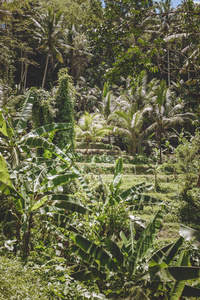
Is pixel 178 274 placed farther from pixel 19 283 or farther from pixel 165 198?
pixel 165 198

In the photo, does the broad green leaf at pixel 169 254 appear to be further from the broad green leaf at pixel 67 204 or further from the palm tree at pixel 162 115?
the palm tree at pixel 162 115

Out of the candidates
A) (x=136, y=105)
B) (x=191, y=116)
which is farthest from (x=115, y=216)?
(x=191, y=116)

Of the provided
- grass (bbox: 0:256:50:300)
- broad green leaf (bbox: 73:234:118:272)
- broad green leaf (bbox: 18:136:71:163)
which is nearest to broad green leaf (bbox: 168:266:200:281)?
broad green leaf (bbox: 73:234:118:272)

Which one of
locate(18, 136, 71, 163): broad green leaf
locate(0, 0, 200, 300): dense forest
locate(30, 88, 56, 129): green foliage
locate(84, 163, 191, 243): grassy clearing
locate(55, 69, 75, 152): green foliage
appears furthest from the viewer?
locate(55, 69, 75, 152): green foliage

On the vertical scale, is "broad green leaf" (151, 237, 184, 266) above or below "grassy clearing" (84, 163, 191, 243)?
above

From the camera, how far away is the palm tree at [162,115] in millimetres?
13445

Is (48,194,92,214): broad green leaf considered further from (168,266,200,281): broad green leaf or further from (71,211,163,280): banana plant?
(168,266,200,281): broad green leaf

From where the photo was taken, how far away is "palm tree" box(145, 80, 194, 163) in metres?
13.4

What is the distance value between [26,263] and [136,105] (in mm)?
13786

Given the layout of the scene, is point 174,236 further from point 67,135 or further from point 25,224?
point 67,135

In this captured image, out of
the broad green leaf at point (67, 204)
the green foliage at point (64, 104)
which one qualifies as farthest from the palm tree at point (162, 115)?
the broad green leaf at point (67, 204)

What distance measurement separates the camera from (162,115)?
14.0m

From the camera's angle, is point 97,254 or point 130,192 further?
point 130,192

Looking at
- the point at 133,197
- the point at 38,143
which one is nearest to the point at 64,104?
the point at 38,143
